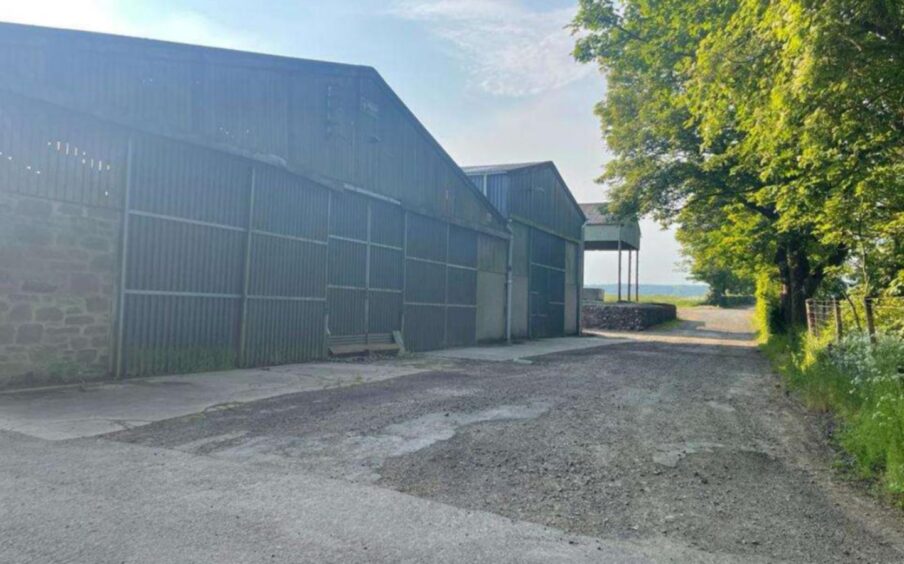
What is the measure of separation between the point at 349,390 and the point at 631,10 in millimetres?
10024

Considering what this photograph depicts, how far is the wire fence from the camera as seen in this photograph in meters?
7.59

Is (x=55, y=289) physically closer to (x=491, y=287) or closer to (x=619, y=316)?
(x=491, y=287)

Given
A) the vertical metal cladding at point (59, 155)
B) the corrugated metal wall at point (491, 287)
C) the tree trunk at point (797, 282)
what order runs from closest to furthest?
the vertical metal cladding at point (59, 155) → the tree trunk at point (797, 282) → the corrugated metal wall at point (491, 287)

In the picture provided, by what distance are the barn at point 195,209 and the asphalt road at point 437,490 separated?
3.05 m

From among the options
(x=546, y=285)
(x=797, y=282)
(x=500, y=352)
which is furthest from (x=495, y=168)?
(x=797, y=282)

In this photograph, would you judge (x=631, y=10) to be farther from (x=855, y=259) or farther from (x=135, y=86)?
(x=135, y=86)

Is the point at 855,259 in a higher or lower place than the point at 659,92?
lower

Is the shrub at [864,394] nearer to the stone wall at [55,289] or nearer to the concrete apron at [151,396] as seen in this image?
the concrete apron at [151,396]

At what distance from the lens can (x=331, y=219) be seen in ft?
41.8

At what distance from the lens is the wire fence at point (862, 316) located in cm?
759

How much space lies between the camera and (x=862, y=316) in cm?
873

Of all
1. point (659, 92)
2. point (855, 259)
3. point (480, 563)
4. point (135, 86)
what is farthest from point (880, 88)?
point (135, 86)

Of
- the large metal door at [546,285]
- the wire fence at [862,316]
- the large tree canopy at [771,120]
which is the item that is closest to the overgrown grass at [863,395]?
the wire fence at [862,316]

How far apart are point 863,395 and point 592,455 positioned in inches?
134
